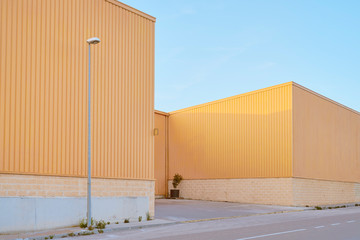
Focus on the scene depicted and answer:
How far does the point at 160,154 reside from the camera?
120ft

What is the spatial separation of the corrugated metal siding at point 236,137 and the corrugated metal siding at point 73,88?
12.2 metres

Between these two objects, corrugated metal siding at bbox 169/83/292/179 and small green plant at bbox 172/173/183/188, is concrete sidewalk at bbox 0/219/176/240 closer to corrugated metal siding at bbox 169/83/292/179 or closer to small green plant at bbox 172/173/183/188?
corrugated metal siding at bbox 169/83/292/179

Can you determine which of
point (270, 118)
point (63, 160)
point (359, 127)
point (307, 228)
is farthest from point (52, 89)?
point (359, 127)

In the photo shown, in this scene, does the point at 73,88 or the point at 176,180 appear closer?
the point at 73,88

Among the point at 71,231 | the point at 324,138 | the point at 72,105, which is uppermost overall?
the point at 72,105

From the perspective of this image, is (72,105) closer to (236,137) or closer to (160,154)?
(236,137)

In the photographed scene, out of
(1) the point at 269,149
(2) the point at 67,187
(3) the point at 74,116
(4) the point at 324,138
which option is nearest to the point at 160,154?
(1) the point at 269,149

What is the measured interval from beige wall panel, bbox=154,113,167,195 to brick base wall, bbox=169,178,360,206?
5.18ft

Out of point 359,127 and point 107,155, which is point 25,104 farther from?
point 359,127

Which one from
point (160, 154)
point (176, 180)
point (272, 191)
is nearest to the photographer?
point (272, 191)

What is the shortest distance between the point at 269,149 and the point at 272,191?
2.80 metres

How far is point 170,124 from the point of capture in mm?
37750

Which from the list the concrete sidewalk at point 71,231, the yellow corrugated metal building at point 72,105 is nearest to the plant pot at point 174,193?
the yellow corrugated metal building at point 72,105

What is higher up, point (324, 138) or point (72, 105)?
point (72, 105)
